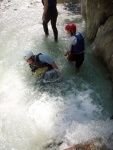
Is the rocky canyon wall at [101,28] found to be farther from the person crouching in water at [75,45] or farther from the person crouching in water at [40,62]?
the person crouching in water at [40,62]

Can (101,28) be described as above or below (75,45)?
below

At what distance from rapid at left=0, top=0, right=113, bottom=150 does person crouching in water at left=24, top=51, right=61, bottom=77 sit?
0.50m

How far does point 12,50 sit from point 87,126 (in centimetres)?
459

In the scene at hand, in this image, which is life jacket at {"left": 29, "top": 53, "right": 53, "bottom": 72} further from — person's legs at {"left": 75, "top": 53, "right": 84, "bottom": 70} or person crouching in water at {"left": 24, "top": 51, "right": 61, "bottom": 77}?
person's legs at {"left": 75, "top": 53, "right": 84, "bottom": 70}

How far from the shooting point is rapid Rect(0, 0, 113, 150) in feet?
17.7

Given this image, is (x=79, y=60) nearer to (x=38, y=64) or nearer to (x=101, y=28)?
(x=38, y=64)

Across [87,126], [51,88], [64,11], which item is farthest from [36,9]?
[87,126]

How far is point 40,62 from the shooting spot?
6.52 m

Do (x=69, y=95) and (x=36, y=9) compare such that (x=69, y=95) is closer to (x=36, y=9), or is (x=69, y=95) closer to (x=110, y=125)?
(x=110, y=125)

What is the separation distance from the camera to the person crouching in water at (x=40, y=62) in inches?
249

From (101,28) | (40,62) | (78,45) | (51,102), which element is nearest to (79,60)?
(78,45)

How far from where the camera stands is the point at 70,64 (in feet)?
25.3

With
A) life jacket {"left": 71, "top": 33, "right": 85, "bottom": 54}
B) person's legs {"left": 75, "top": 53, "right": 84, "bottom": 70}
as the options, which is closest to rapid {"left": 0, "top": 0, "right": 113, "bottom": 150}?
person's legs {"left": 75, "top": 53, "right": 84, "bottom": 70}

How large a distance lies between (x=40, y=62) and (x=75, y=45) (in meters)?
1.06
